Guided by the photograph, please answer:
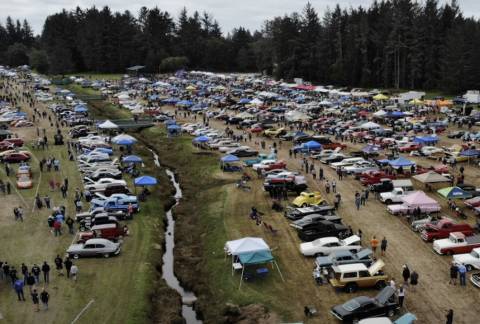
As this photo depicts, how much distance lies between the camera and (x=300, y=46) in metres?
134

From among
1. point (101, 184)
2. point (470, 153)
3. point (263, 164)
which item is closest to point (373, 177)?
point (263, 164)

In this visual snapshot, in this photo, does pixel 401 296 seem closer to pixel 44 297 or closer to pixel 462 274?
pixel 462 274

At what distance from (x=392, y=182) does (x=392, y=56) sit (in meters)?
79.4

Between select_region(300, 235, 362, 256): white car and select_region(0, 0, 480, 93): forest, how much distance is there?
252ft

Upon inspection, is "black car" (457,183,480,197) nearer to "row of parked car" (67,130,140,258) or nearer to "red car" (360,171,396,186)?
"red car" (360,171,396,186)

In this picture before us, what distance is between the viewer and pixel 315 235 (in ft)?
106

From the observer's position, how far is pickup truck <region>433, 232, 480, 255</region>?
2972cm

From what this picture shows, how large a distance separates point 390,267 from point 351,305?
21.5ft

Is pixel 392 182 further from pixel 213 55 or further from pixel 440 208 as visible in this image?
pixel 213 55

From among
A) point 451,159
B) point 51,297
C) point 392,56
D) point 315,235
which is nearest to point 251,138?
point 451,159

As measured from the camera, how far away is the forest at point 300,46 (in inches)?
4166

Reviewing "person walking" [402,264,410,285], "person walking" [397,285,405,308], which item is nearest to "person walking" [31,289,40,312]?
"person walking" [397,285,405,308]

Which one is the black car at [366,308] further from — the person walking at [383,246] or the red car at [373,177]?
the red car at [373,177]

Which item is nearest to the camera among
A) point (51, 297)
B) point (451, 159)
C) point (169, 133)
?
point (51, 297)
